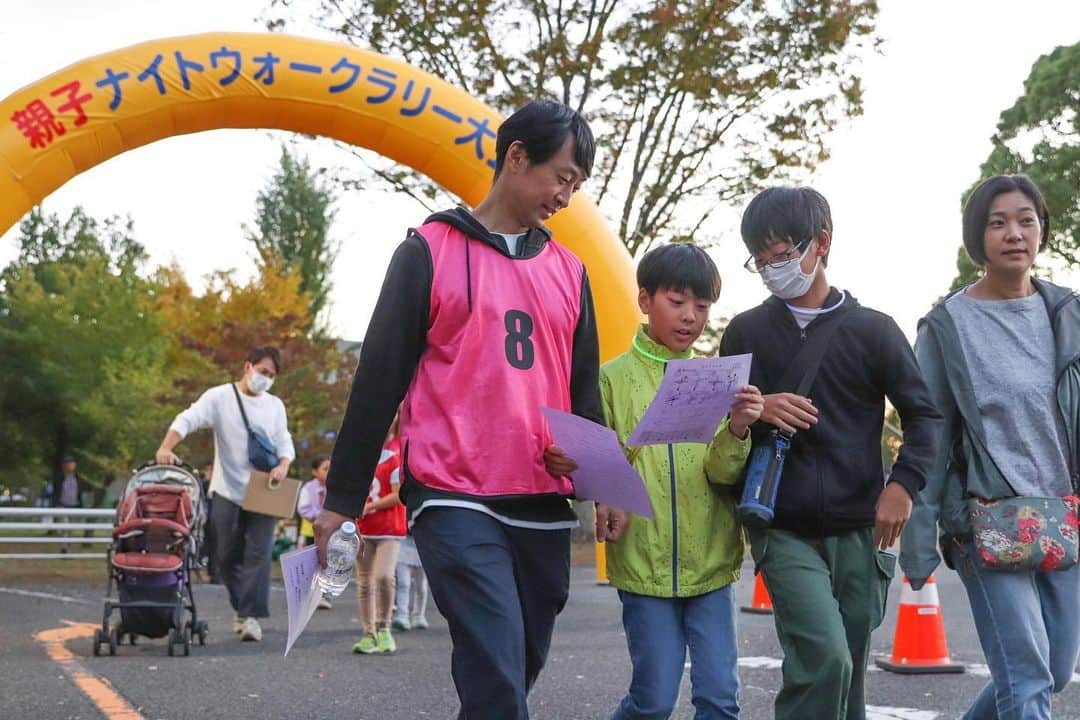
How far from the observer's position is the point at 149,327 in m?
39.6

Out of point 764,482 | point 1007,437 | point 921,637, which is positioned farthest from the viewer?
point 921,637

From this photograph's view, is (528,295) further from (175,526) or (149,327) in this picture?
(149,327)

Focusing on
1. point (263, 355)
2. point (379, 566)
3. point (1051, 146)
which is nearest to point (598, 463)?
point (379, 566)

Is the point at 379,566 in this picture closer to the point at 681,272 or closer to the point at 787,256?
the point at 681,272

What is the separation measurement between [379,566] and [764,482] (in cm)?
525

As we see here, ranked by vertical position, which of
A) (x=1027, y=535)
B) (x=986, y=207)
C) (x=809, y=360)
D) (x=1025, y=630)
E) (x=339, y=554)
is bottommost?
(x=1025, y=630)

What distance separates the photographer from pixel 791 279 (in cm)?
350

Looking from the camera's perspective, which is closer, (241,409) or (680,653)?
(680,653)

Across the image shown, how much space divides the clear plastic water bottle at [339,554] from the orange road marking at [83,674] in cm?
280

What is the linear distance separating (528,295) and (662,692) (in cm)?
119

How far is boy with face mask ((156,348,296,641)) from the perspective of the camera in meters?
8.61

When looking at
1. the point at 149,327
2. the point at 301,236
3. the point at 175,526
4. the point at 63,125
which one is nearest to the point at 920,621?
the point at 175,526

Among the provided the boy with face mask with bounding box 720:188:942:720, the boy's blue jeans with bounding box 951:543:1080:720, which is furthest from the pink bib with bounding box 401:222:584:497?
the boy's blue jeans with bounding box 951:543:1080:720

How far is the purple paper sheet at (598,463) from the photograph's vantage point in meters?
2.90
